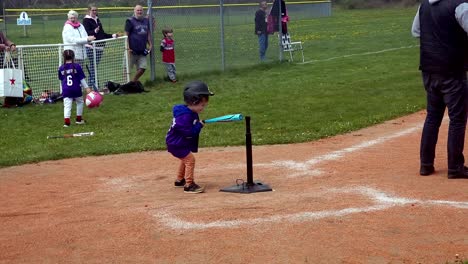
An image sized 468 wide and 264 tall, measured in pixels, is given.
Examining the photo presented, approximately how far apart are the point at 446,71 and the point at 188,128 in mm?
2851

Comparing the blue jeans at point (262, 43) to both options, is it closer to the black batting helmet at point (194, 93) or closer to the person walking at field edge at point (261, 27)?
the person walking at field edge at point (261, 27)

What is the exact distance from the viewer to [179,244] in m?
6.60

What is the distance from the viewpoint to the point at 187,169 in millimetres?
8602

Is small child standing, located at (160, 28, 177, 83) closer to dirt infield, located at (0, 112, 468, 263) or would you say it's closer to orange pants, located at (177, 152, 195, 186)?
dirt infield, located at (0, 112, 468, 263)

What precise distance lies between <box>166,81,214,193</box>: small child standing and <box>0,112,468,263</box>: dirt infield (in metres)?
0.31

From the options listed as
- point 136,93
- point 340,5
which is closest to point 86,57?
point 136,93

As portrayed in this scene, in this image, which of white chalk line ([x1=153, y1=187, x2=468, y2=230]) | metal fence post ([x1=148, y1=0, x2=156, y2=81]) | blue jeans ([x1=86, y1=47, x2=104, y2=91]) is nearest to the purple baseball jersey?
blue jeans ([x1=86, y1=47, x2=104, y2=91])

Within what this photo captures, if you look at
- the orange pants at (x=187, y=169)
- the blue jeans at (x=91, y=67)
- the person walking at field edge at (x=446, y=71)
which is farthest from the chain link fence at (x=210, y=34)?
the person walking at field edge at (x=446, y=71)

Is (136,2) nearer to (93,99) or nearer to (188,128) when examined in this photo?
(93,99)

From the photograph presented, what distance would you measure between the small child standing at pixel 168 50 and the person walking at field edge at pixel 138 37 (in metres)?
0.63

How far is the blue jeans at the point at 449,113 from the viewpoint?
8641 mm

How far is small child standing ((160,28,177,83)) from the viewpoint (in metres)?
19.2

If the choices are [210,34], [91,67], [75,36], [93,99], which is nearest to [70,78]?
[93,99]

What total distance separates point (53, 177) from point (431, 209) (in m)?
4.79
